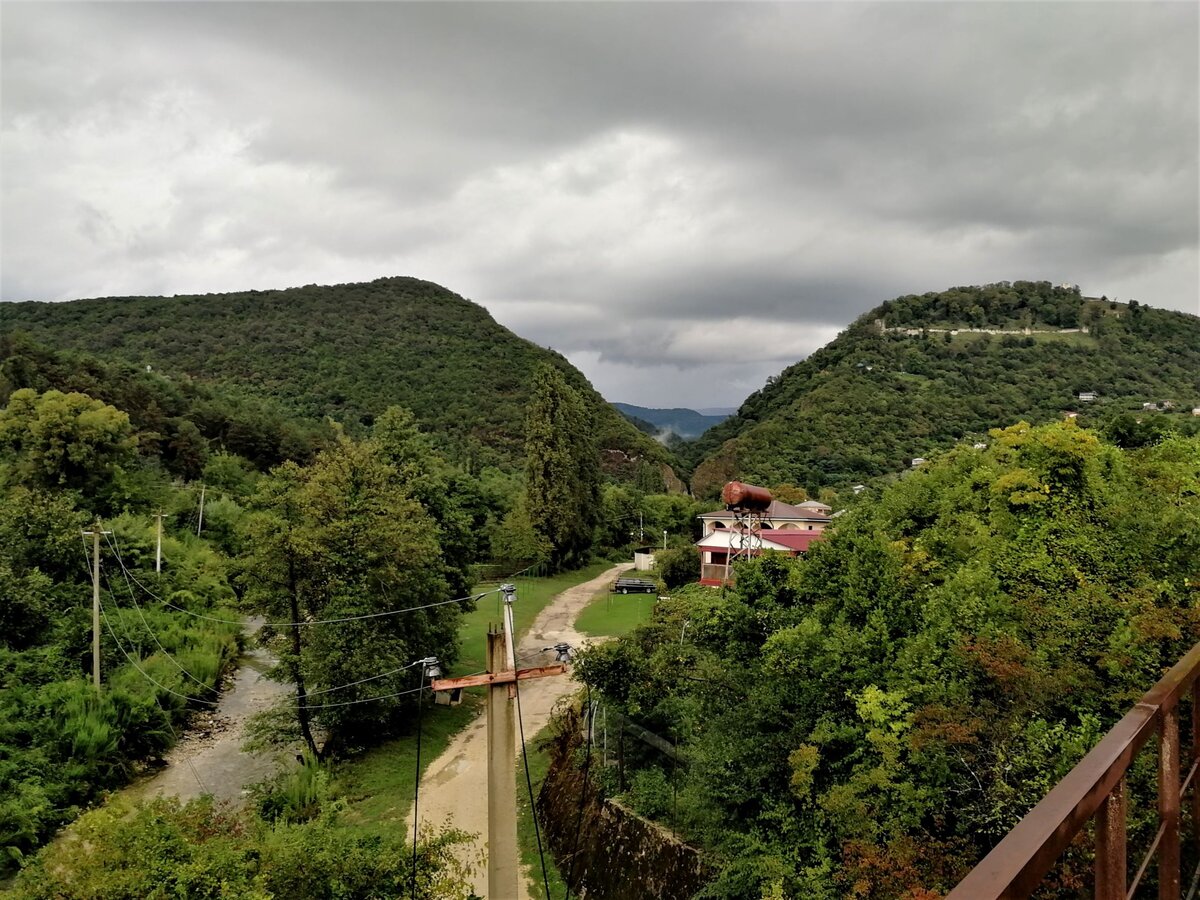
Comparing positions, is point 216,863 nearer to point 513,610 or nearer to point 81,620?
point 81,620

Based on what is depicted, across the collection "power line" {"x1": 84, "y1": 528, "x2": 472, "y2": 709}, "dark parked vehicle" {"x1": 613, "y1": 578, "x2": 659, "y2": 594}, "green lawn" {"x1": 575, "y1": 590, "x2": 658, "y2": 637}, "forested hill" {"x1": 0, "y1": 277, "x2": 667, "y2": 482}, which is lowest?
"green lawn" {"x1": 575, "y1": 590, "x2": 658, "y2": 637}

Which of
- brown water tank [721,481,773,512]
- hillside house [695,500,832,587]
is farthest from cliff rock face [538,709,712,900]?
hillside house [695,500,832,587]

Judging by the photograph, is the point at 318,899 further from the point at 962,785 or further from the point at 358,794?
the point at 358,794

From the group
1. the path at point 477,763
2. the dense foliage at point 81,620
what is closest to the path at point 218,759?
the dense foliage at point 81,620

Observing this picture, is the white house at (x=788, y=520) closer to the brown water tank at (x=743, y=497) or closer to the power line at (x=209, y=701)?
the brown water tank at (x=743, y=497)

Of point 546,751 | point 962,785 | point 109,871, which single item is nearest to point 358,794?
point 546,751

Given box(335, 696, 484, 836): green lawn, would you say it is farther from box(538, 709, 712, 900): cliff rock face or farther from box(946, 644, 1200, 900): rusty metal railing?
box(946, 644, 1200, 900): rusty metal railing

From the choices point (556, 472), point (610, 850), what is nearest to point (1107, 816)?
point (610, 850)
